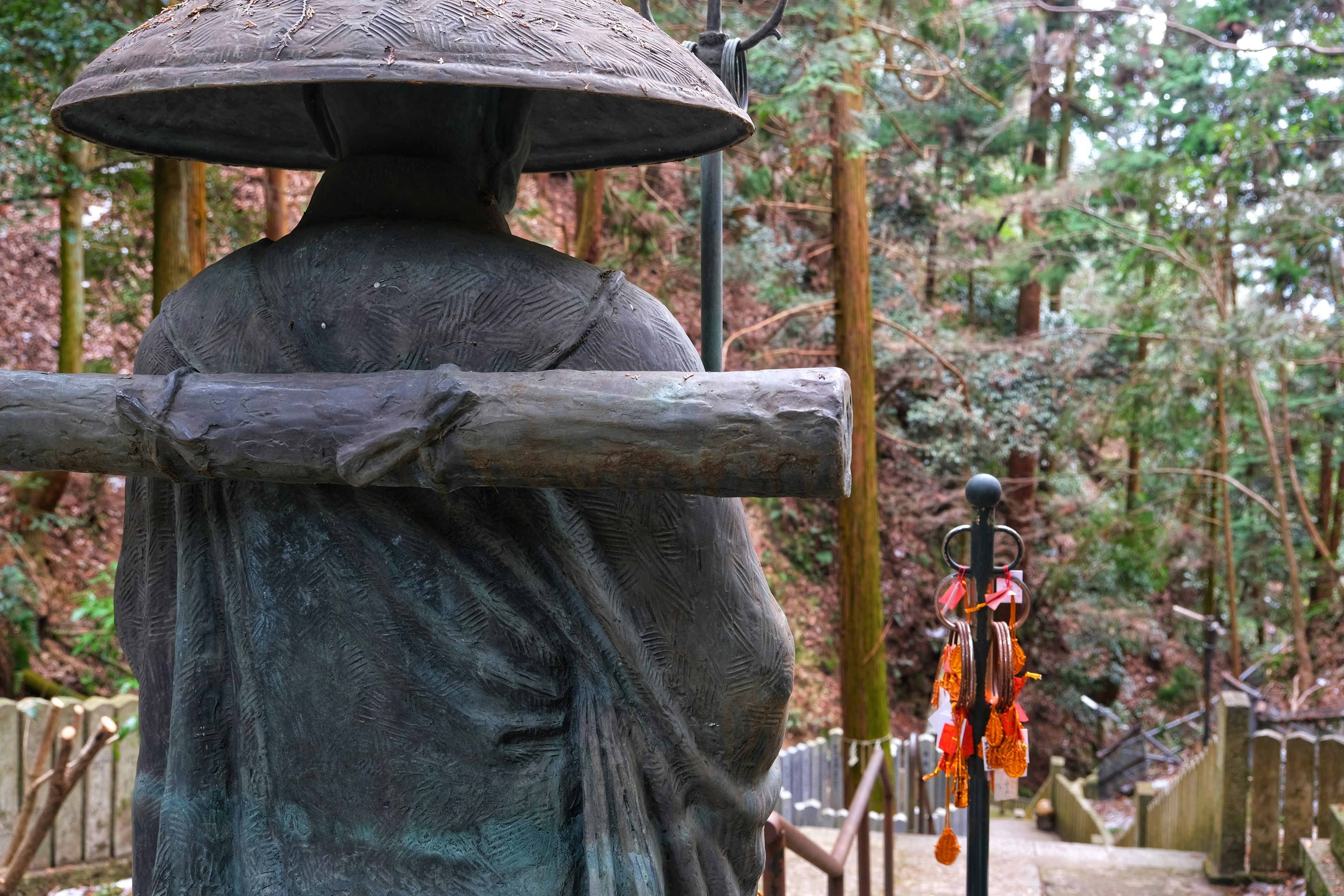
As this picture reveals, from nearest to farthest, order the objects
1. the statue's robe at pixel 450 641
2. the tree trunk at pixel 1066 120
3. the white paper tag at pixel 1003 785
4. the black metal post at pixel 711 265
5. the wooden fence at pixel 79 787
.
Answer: the statue's robe at pixel 450 641
the black metal post at pixel 711 265
the white paper tag at pixel 1003 785
the wooden fence at pixel 79 787
the tree trunk at pixel 1066 120

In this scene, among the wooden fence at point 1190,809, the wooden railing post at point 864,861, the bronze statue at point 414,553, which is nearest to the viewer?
the bronze statue at point 414,553

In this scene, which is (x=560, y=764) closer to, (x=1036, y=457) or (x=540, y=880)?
(x=540, y=880)

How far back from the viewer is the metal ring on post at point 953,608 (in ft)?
9.65

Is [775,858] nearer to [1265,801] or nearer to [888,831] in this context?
[888,831]

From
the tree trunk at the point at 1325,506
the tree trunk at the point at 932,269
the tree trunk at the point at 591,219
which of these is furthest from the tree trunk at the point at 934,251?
the tree trunk at the point at 591,219

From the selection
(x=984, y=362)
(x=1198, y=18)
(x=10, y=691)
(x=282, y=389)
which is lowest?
(x=10, y=691)

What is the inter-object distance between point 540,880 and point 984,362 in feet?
37.4

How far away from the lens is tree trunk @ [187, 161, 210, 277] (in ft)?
20.0

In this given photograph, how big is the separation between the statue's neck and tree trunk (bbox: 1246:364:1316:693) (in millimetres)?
10926

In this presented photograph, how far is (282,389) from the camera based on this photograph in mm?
1292

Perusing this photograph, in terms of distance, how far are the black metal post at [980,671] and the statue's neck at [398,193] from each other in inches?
66.7

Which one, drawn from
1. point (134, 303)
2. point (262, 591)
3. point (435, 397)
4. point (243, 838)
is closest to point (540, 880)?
point (243, 838)

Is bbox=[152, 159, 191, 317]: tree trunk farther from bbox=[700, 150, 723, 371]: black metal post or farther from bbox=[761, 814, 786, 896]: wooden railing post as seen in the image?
bbox=[700, 150, 723, 371]: black metal post

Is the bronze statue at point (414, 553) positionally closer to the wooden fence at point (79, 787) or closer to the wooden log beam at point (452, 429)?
the wooden log beam at point (452, 429)
